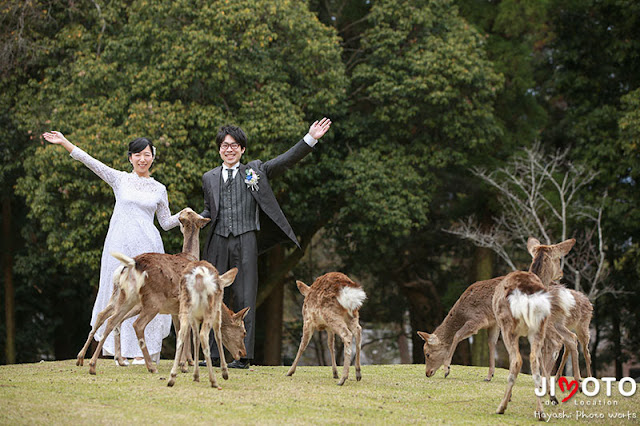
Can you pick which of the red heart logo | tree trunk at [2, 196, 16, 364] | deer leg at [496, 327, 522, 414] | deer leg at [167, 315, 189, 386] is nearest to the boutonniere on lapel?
deer leg at [167, 315, 189, 386]

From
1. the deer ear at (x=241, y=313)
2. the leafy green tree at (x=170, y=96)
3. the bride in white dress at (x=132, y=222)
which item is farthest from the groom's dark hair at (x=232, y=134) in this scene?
the leafy green tree at (x=170, y=96)

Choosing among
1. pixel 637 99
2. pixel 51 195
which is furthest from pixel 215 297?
pixel 637 99

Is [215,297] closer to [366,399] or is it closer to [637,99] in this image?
[366,399]

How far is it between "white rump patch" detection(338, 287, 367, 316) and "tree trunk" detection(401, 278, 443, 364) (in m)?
16.6

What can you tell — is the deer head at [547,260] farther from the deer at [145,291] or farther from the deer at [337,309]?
the deer at [145,291]

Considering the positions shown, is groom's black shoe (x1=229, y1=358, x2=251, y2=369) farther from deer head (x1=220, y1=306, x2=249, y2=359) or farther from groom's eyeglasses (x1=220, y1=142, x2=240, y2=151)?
groom's eyeglasses (x1=220, y1=142, x2=240, y2=151)

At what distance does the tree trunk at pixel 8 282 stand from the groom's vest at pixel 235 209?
44.1 ft

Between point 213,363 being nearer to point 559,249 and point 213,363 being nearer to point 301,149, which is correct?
point 301,149

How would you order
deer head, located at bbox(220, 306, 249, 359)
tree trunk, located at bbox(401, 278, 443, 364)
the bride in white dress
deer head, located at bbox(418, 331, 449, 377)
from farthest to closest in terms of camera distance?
tree trunk, located at bbox(401, 278, 443, 364) < deer head, located at bbox(418, 331, 449, 377) < the bride in white dress < deer head, located at bbox(220, 306, 249, 359)

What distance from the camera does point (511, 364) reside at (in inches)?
261

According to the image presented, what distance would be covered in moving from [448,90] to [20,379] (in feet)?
45.6

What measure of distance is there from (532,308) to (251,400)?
2.41 metres

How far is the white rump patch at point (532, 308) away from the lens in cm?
666

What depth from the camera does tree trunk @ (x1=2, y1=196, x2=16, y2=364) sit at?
68.5 ft
